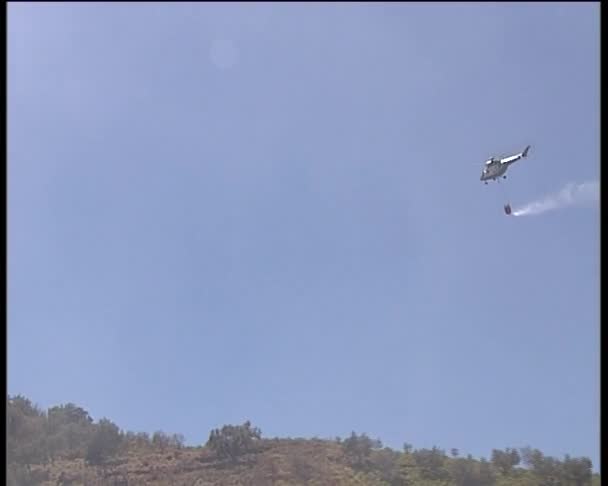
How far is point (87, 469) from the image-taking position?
1695 inches

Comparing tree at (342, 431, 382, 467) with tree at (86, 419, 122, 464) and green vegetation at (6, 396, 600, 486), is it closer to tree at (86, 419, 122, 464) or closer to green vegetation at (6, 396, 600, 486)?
green vegetation at (6, 396, 600, 486)

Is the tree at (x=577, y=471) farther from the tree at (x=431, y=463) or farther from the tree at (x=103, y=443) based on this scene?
the tree at (x=103, y=443)

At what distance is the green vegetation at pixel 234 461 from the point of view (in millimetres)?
42688

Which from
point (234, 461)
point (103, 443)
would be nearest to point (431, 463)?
point (234, 461)

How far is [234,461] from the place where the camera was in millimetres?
46188

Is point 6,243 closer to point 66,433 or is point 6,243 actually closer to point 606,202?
point 606,202

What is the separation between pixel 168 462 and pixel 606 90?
38.1m

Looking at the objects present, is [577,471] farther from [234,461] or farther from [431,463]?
[234,461]

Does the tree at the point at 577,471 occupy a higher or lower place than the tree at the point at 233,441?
lower

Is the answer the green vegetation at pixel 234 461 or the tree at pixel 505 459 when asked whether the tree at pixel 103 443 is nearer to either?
the green vegetation at pixel 234 461

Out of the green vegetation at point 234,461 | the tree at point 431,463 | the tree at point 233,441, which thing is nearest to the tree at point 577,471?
the green vegetation at point 234,461

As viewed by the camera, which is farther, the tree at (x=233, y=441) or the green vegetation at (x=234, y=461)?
the tree at (x=233, y=441)

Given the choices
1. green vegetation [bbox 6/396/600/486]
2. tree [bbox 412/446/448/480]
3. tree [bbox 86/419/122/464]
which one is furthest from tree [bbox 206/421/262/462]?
tree [bbox 412/446/448/480]

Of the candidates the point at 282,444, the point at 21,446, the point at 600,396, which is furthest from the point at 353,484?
the point at 600,396
